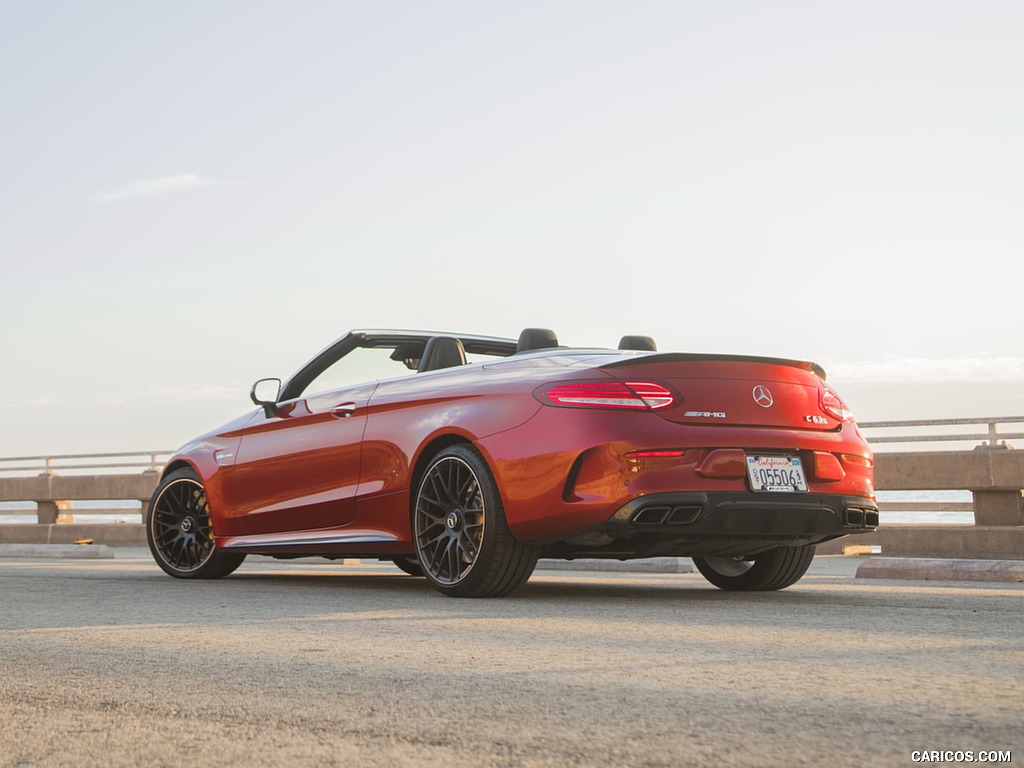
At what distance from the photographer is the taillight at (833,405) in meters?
6.23

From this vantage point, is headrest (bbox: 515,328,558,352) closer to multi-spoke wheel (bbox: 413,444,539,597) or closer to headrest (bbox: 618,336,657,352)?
headrest (bbox: 618,336,657,352)

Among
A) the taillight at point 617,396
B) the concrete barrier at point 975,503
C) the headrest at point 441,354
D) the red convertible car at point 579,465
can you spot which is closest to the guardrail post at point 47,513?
the concrete barrier at point 975,503

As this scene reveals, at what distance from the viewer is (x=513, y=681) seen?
3.53 m

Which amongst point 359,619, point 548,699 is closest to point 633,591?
point 359,619

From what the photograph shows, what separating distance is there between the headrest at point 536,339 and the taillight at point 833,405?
1627mm

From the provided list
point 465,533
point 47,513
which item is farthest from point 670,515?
point 47,513

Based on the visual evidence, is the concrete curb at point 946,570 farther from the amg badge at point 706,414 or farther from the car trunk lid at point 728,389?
the amg badge at point 706,414

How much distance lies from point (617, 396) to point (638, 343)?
1430 mm

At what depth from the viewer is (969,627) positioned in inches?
189

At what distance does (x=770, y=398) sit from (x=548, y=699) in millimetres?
3106

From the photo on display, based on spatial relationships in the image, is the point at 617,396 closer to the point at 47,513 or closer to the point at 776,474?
the point at 776,474

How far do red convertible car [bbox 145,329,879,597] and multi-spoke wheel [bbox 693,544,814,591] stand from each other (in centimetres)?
1

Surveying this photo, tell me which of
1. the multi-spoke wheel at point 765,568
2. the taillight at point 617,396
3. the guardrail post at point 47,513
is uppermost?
the taillight at point 617,396

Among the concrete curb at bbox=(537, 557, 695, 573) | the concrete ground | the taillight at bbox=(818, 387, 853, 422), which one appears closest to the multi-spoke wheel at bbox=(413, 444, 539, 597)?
the concrete ground
